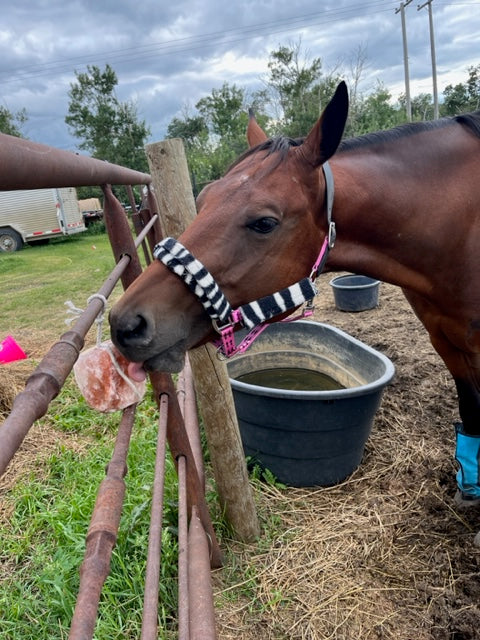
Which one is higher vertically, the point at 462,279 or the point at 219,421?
the point at 462,279

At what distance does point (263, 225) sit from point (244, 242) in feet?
0.27

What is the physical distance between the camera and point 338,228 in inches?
59.0

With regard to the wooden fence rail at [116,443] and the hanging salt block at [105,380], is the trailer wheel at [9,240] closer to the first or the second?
the wooden fence rail at [116,443]

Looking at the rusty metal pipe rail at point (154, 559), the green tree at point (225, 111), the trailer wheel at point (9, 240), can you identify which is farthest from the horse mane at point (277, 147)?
the green tree at point (225, 111)

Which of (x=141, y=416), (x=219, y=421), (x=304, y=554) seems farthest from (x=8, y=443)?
(x=141, y=416)

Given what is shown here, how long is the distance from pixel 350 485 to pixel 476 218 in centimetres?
162

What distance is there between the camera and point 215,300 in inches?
47.6

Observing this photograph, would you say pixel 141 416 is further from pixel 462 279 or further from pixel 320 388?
pixel 462 279

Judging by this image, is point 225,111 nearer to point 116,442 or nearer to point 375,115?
point 375,115

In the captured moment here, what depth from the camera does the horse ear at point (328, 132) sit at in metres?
1.23

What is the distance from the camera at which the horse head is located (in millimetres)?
1146

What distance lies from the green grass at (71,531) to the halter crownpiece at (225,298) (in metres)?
1.09

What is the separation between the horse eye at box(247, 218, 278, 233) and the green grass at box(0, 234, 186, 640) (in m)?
1.37

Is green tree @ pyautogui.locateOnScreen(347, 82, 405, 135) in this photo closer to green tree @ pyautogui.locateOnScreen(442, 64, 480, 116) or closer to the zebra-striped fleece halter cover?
green tree @ pyautogui.locateOnScreen(442, 64, 480, 116)
